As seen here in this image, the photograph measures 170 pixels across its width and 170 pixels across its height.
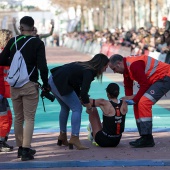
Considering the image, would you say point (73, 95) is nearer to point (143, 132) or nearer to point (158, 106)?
point (143, 132)

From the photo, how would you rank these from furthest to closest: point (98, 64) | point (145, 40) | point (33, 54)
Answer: point (145, 40) < point (98, 64) < point (33, 54)

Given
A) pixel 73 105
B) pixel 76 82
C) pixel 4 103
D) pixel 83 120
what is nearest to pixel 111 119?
pixel 73 105

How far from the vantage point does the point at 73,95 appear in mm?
10570

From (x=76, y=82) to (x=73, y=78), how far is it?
0.07 meters

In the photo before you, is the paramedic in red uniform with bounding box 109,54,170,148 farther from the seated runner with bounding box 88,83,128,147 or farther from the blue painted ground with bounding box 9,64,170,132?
the blue painted ground with bounding box 9,64,170,132

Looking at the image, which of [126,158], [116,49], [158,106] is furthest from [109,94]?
[116,49]

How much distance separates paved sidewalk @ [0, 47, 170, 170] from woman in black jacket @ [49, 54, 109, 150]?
41cm

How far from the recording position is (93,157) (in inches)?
391

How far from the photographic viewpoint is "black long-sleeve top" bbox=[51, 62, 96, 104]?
401 inches

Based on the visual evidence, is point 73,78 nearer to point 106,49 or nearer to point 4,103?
point 4,103

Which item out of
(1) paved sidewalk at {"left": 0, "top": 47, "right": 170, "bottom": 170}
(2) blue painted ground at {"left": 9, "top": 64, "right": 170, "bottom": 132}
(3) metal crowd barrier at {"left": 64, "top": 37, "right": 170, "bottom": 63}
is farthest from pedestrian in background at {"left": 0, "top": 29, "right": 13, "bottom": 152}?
(3) metal crowd barrier at {"left": 64, "top": 37, "right": 170, "bottom": 63}

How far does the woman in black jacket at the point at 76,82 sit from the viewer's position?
10227mm

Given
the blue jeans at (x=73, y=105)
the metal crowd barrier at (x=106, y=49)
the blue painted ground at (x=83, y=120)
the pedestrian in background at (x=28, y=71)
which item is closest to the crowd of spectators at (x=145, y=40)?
the metal crowd barrier at (x=106, y=49)

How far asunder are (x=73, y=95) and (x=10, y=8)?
100984mm
